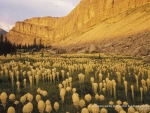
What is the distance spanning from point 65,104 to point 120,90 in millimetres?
4035

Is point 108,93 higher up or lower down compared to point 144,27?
lower down

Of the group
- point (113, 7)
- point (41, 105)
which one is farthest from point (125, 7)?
point (41, 105)

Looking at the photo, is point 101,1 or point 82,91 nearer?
point 82,91

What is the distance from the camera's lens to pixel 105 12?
575 feet

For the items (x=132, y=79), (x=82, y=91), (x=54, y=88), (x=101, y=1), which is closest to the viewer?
(x=82, y=91)

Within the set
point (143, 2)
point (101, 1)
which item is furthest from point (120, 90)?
point (101, 1)

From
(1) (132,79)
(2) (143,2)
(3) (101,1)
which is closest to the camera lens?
(1) (132,79)

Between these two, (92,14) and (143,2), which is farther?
(92,14)

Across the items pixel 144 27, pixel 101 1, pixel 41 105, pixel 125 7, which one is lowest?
pixel 41 105

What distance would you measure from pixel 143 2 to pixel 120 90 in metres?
144

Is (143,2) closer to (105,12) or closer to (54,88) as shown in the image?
(105,12)

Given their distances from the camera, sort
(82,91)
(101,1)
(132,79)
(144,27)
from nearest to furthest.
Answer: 1. (82,91)
2. (132,79)
3. (144,27)
4. (101,1)

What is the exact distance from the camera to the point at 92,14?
19988 cm

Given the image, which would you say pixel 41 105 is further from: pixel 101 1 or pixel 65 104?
pixel 101 1
